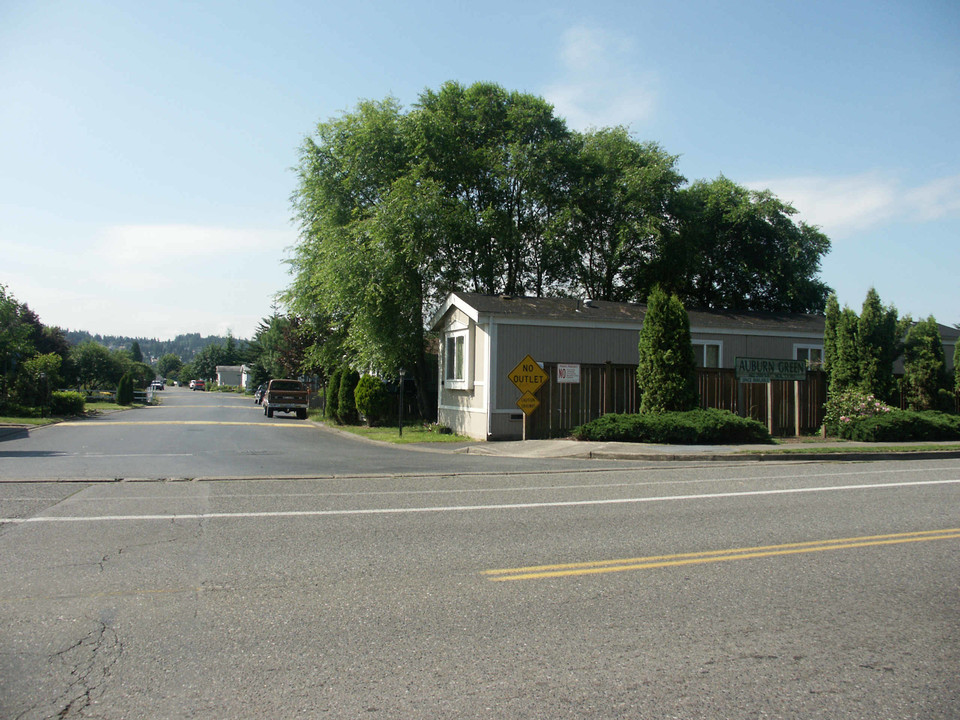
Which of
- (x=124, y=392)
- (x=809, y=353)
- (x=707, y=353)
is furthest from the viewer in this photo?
(x=124, y=392)

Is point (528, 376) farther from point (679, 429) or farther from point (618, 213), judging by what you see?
point (618, 213)

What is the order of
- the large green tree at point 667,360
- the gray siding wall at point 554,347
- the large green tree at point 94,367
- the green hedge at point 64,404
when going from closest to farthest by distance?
the large green tree at point 667,360 → the gray siding wall at point 554,347 → the green hedge at point 64,404 → the large green tree at point 94,367

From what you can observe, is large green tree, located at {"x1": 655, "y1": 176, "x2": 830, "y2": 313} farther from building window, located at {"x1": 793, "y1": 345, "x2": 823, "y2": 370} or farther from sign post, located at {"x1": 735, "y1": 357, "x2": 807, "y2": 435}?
sign post, located at {"x1": 735, "y1": 357, "x2": 807, "y2": 435}

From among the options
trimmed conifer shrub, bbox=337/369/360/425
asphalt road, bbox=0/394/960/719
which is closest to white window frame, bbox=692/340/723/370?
trimmed conifer shrub, bbox=337/369/360/425

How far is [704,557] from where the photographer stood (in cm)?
675

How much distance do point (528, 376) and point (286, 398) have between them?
25.8 meters

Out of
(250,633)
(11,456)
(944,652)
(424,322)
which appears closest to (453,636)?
(250,633)

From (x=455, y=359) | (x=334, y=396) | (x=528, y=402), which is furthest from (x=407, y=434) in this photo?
(x=334, y=396)

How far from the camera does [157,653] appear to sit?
4.36 meters

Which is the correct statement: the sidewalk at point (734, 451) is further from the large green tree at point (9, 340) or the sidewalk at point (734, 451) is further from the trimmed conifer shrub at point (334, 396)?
the large green tree at point (9, 340)

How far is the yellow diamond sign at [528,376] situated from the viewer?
63.2ft

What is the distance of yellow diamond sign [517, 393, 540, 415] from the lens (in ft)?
64.9

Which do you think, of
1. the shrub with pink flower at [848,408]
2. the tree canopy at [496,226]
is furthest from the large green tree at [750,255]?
the shrub with pink flower at [848,408]

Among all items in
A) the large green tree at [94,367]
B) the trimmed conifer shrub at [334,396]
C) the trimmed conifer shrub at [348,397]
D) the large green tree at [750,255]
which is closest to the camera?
the trimmed conifer shrub at [348,397]
